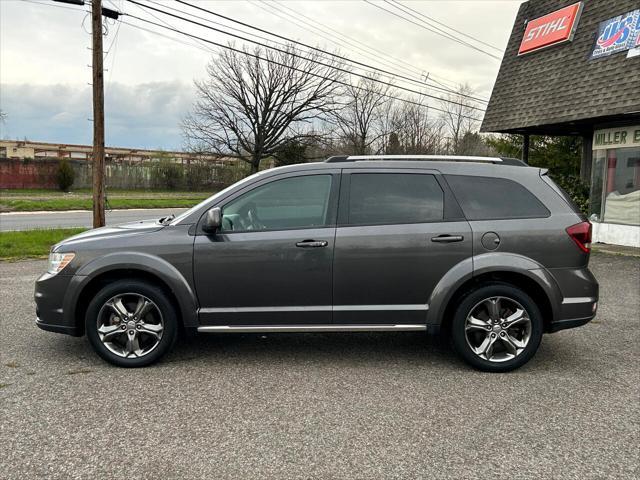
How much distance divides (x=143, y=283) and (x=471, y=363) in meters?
2.91

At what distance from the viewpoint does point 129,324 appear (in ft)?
14.4

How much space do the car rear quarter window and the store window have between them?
9399mm

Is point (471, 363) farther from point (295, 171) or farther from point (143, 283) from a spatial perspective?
point (143, 283)

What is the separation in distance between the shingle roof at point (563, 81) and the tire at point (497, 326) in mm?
8336

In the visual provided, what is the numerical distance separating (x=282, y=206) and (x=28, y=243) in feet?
33.4

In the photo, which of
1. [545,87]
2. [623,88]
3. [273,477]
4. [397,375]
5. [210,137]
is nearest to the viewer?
[273,477]

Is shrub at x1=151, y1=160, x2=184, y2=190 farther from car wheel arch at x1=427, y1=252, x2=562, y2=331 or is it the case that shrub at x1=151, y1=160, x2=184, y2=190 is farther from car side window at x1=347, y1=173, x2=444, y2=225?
car wheel arch at x1=427, y1=252, x2=562, y2=331

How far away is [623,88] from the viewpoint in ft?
36.0

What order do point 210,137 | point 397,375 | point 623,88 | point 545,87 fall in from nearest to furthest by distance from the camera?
point 397,375
point 623,88
point 545,87
point 210,137

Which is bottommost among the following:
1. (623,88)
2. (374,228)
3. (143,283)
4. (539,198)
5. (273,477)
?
(273,477)

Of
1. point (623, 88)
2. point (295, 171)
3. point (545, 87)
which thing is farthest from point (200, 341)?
point (545, 87)

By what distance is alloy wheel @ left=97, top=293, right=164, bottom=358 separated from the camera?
4.37 m

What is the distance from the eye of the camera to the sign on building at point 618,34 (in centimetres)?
1114

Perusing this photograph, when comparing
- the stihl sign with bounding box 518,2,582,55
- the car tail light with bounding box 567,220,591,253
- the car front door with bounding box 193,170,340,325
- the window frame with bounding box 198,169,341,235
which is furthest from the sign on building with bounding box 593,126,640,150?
the car front door with bounding box 193,170,340,325
